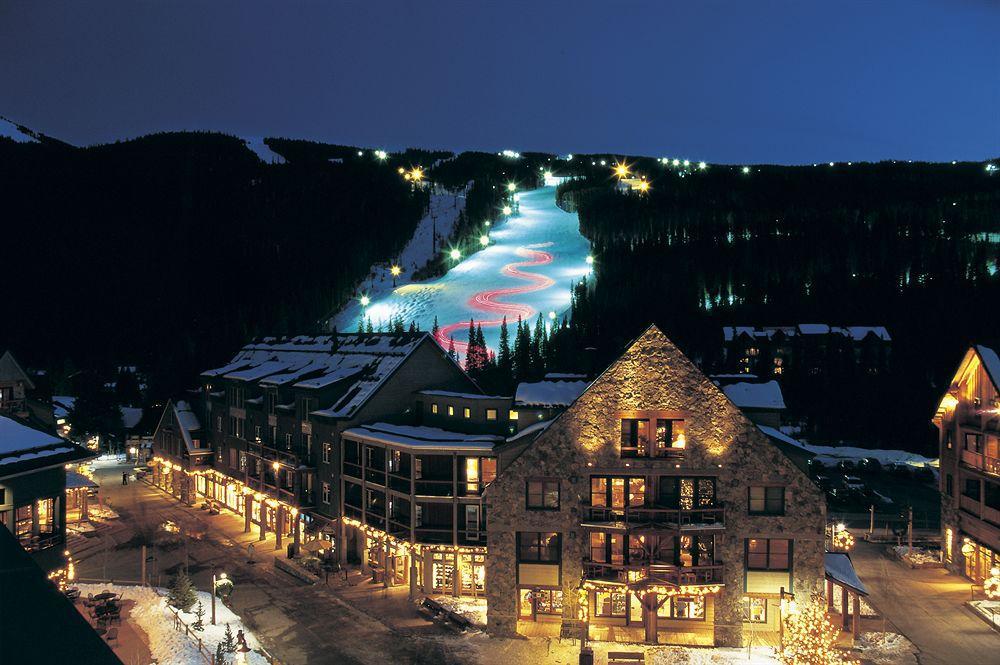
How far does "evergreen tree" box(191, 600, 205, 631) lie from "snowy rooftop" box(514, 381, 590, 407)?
16.5m

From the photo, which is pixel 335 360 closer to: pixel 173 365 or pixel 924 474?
pixel 924 474

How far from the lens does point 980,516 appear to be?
130 ft

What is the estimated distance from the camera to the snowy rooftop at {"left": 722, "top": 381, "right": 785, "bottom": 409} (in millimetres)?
36594

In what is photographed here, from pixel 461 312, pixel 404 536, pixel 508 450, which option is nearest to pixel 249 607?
pixel 404 536

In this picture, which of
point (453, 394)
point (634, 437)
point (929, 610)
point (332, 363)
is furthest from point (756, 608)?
point (332, 363)

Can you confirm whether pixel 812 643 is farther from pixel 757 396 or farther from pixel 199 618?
pixel 199 618

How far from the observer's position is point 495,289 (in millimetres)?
136500

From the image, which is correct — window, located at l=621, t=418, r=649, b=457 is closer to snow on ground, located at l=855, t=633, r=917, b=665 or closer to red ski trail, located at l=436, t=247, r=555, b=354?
→ snow on ground, located at l=855, t=633, r=917, b=665

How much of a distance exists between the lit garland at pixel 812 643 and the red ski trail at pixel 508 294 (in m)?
79.5

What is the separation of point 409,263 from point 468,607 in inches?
5433

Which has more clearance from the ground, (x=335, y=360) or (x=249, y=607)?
(x=335, y=360)

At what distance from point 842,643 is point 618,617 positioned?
8.98 meters

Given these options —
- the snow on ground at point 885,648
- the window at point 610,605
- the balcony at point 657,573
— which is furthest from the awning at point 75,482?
the snow on ground at point 885,648

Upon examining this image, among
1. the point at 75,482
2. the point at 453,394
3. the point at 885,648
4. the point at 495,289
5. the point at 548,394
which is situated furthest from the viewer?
the point at 495,289
